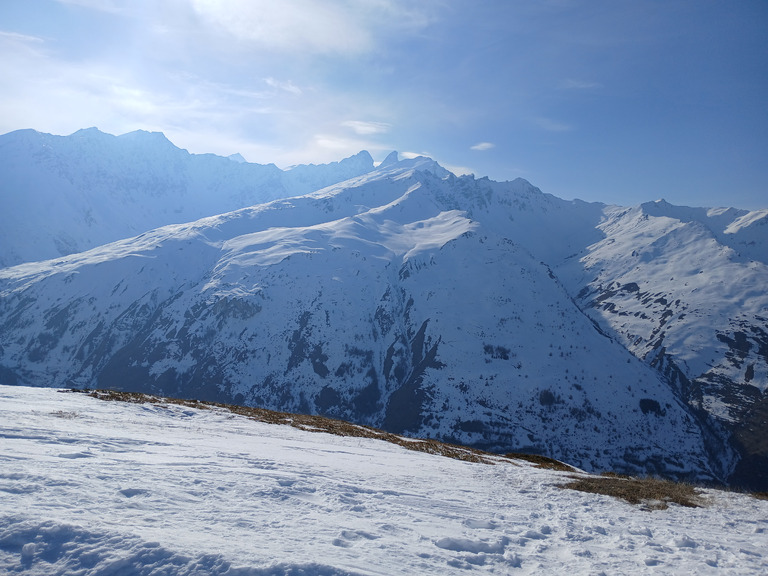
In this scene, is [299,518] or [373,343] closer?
[299,518]

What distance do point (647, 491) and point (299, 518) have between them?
536 inches

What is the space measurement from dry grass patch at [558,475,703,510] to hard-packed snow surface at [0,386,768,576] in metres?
0.56

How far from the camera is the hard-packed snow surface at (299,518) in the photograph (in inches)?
260

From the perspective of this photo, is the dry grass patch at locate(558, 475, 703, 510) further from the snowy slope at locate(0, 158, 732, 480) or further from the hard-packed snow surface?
the snowy slope at locate(0, 158, 732, 480)

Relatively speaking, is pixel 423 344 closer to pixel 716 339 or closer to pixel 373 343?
pixel 373 343

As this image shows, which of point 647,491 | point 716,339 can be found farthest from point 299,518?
point 716,339

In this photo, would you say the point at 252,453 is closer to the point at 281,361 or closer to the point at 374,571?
the point at 374,571

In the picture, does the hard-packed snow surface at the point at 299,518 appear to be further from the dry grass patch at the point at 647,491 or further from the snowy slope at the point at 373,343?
the snowy slope at the point at 373,343

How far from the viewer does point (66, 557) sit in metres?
6.20

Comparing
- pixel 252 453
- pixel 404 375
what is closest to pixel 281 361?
pixel 404 375

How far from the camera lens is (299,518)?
9.09m

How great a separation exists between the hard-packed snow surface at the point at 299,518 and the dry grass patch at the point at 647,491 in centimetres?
56

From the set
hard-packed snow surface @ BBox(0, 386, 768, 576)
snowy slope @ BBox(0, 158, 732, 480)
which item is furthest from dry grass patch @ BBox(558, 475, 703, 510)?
snowy slope @ BBox(0, 158, 732, 480)

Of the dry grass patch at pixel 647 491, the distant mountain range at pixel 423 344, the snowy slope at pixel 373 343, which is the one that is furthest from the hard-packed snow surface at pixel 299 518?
the distant mountain range at pixel 423 344
